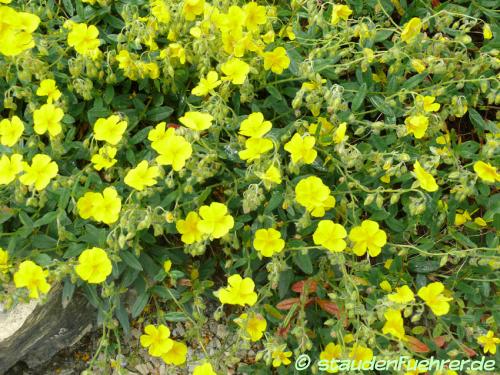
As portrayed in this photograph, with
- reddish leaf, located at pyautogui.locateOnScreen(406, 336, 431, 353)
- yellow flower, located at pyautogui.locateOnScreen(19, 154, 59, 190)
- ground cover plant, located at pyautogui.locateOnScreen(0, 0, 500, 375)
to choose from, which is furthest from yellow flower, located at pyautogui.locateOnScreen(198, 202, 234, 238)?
reddish leaf, located at pyautogui.locateOnScreen(406, 336, 431, 353)

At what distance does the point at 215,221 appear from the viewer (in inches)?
79.0

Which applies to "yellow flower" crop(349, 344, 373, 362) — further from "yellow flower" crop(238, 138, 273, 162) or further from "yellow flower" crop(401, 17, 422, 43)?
"yellow flower" crop(401, 17, 422, 43)

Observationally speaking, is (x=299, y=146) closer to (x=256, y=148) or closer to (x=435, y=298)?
(x=256, y=148)

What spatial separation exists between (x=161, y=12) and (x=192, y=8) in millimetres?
152

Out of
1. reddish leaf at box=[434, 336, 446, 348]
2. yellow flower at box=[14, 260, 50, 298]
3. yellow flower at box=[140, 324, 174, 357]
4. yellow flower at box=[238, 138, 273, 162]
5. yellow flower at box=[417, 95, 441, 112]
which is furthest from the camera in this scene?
reddish leaf at box=[434, 336, 446, 348]

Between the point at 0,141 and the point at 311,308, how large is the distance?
149cm

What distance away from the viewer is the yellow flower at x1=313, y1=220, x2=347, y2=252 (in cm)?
196

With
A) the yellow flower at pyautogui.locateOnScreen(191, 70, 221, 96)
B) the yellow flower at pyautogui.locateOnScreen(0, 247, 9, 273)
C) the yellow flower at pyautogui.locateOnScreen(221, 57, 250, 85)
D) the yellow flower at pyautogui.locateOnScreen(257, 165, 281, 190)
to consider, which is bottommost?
the yellow flower at pyautogui.locateOnScreen(0, 247, 9, 273)

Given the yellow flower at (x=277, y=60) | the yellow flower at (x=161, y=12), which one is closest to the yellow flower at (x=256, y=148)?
the yellow flower at (x=277, y=60)

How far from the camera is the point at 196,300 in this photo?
85.5 inches

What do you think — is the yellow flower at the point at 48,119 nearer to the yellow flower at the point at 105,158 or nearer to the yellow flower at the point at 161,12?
the yellow flower at the point at 105,158

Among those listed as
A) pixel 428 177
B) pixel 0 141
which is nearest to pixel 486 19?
pixel 428 177

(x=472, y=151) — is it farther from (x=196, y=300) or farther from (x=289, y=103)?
(x=196, y=300)

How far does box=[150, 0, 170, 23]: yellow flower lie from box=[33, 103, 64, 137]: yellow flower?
545 millimetres
